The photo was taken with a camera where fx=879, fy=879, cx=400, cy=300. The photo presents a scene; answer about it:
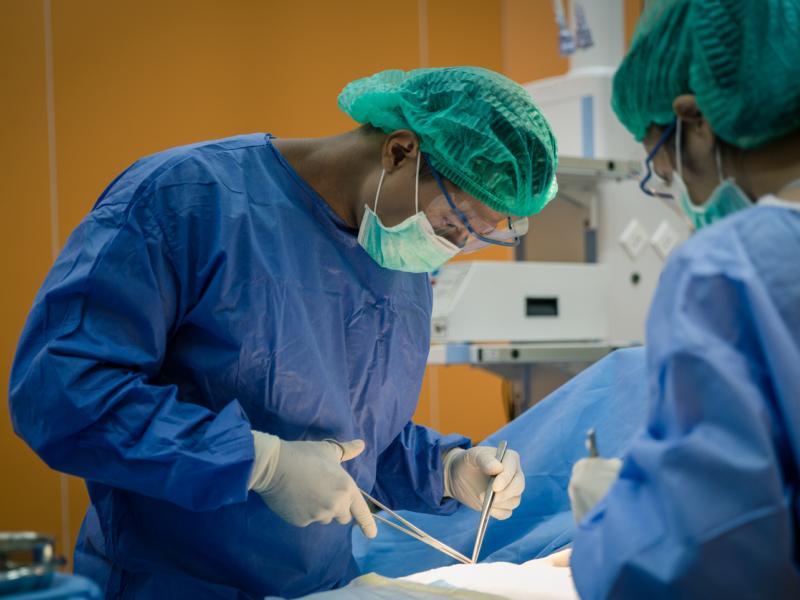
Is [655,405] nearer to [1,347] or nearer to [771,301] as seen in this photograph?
[771,301]

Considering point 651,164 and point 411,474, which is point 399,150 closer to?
point 651,164

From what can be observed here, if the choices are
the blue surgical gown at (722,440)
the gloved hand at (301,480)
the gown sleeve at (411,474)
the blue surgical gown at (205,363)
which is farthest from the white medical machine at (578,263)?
the blue surgical gown at (722,440)

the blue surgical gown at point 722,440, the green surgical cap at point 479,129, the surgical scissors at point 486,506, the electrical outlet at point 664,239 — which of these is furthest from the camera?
the electrical outlet at point 664,239

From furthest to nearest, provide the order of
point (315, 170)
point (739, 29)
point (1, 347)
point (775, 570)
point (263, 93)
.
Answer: point (263, 93) < point (1, 347) < point (315, 170) < point (739, 29) < point (775, 570)

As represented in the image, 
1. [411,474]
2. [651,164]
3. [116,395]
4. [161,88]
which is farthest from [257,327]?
[161,88]

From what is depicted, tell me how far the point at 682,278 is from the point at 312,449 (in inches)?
28.1

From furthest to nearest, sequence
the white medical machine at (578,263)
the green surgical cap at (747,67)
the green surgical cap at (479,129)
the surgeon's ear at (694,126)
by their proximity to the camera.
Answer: the white medical machine at (578,263), the green surgical cap at (479,129), the surgeon's ear at (694,126), the green surgical cap at (747,67)

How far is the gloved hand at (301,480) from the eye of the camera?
136 cm

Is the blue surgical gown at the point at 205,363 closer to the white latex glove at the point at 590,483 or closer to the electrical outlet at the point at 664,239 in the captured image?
the white latex glove at the point at 590,483

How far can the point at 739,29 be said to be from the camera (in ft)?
3.32

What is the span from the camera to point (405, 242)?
1.57 m

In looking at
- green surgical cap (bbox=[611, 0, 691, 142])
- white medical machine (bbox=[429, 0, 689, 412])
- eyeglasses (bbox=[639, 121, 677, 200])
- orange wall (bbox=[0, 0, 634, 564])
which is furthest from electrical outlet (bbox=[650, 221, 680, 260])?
green surgical cap (bbox=[611, 0, 691, 142])

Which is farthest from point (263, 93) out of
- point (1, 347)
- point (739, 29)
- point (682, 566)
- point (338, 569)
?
point (682, 566)

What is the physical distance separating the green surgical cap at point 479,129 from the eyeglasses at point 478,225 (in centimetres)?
3
